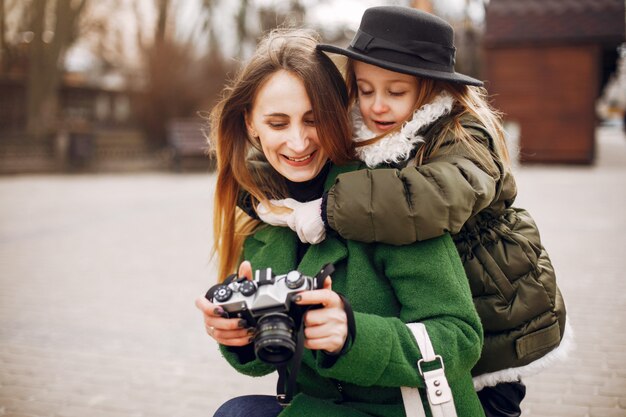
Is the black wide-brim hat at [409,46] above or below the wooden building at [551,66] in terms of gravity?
above

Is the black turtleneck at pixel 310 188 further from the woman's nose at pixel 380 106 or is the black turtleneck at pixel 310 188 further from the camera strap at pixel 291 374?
the camera strap at pixel 291 374

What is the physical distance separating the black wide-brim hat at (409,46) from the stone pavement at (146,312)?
2352 mm

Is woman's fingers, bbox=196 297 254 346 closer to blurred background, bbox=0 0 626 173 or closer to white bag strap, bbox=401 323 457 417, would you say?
white bag strap, bbox=401 323 457 417

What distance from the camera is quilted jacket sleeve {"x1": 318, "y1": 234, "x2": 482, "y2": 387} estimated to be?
157 cm

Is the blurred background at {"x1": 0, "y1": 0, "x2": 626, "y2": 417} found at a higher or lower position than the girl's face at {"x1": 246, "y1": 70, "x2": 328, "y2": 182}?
lower

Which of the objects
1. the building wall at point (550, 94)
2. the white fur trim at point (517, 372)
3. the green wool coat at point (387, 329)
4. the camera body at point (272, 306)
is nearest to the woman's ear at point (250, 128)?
the green wool coat at point (387, 329)

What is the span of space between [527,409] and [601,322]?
64.9 inches

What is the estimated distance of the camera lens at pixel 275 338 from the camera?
1414 millimetres

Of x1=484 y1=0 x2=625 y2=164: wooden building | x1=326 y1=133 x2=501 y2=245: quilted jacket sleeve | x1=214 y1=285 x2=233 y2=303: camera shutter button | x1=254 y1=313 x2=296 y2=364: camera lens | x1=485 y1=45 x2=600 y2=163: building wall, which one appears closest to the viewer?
x1=254 y1=313 x2=296 y2=364: camera lens

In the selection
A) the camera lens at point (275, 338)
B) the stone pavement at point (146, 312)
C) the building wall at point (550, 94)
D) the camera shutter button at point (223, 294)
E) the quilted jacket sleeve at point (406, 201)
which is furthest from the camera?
the building wall at point (550, 94)

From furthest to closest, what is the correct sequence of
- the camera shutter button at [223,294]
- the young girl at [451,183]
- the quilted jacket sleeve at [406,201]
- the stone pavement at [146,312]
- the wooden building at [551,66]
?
the wooden building at [551,66] < the stone pavement at [146,312] < the young girl at [451,183] < the quilted jacket sleeve at [406,201] < the camera shutter button at [223,294]

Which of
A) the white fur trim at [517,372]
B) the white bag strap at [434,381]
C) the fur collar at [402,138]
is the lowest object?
the white fur trim at [517,372]

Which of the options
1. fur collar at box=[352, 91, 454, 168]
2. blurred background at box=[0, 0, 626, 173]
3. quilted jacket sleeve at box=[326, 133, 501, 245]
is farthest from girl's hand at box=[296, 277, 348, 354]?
blurred background at box=[0, 0, 626, 173]

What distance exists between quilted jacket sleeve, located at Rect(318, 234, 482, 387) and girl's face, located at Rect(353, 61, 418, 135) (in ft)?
2.01
